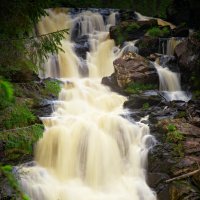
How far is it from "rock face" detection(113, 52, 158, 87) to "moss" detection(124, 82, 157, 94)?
16 centimetres

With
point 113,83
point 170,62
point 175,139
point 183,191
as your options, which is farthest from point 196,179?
point 170,62

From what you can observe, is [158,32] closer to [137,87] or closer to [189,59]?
[189,59]

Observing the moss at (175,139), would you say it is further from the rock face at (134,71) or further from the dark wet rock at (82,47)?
the dark wet rock at (82,47)

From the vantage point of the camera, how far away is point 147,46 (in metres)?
16.7

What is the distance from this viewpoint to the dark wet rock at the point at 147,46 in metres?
16.6

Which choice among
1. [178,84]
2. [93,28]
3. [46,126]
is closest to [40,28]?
[93,28]

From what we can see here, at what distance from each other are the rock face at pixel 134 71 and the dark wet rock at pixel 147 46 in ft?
6.44

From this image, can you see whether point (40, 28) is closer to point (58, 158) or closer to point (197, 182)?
point (58, 158)

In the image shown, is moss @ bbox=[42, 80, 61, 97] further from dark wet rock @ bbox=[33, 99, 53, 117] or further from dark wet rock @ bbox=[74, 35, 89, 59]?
dark wet rock @ bbox=[74, 35, 89, 59]

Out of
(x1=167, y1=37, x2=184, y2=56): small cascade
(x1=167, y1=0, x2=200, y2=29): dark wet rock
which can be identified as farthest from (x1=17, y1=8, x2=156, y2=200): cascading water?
(x1=167, y1=0, x2=200, y2=29): dark wet rock

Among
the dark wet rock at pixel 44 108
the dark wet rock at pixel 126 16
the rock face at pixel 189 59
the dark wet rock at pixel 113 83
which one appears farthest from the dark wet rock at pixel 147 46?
the dark wet rock at pixel 44 108

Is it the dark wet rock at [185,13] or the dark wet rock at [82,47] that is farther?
the dark wet rock at [185,13]

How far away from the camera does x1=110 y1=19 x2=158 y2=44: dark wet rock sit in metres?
18.1

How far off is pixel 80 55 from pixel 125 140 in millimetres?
8443
